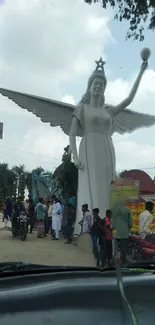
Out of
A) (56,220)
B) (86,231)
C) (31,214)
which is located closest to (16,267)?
(86,231)

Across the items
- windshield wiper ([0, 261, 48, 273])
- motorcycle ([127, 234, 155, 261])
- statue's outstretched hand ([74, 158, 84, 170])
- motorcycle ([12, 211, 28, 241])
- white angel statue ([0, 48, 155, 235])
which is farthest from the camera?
statue's outstretched hand ([74, 158, 84, 170])

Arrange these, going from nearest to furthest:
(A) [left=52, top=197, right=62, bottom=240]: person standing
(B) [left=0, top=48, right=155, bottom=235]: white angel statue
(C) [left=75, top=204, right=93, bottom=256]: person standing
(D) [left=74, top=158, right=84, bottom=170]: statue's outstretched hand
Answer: (C) [left=75, top=204, right=93, bottom=256]: person standing
(A) [left=52, top=197, right=62, bottom=240]: person standing
(B) [left=0, top=48, right=155, bottom=235]: white angel statue
(D) [left=74, top=158, right=84, bottom=170]: statue's outstretched hand

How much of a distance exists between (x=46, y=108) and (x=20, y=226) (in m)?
4.77

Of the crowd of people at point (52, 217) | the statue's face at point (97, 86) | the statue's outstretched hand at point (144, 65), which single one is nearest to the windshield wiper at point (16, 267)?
the crowd of people at point (52, 217)

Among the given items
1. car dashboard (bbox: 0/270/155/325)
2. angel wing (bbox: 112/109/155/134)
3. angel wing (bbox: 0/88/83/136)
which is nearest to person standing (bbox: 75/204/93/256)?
angel wing (bbox: 0/88/83/136)

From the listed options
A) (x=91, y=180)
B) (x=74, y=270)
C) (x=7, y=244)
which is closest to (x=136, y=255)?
(x=7, y=244)

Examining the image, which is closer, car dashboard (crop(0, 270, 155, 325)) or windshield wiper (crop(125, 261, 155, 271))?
car dashboard (crop(0, 270, 155, 325))

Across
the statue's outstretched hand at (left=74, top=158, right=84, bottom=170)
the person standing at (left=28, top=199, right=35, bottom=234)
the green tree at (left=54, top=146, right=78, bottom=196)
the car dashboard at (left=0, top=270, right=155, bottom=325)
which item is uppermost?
the green tree at (left=54, top=146, right=78, bottom=196)

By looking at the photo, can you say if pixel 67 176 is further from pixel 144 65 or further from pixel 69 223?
pixel 144 65

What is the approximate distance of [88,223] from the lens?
43.9 feet

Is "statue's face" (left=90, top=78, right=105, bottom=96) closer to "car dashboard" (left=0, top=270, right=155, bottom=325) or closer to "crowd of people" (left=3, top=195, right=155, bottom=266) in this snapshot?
"crowd of people" (left=3, top=195, right=155, bottom=266)

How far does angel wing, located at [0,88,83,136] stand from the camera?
713 inches

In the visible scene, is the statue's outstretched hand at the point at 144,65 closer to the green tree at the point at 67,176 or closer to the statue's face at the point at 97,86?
the statue's face at the point at 97,86

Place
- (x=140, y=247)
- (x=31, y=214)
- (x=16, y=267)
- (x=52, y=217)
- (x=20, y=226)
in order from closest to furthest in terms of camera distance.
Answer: (x=16, y=267) < (x=140, y=247) < (x=20, y=226) < (x=52, y=217) < (x=31, y=214)
